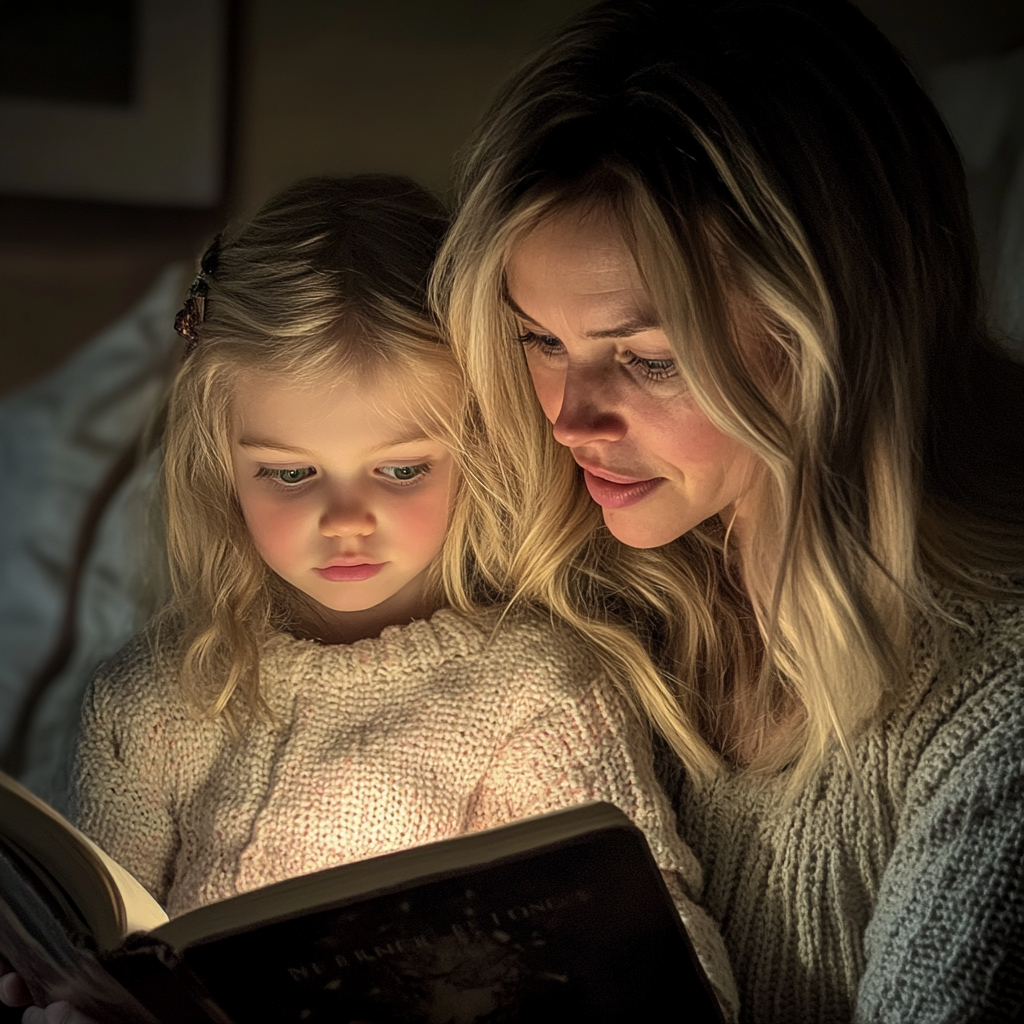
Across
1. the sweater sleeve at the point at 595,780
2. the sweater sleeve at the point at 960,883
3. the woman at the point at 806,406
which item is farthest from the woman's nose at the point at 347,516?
the sweater sleeve at the point at 960,883

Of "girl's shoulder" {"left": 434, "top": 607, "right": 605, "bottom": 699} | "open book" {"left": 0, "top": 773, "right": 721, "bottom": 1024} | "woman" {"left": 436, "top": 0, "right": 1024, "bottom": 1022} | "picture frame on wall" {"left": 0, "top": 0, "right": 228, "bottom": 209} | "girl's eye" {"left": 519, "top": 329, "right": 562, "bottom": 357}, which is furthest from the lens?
"picture frame on wall" {"left": 0, "top": 0, "right": 228, "bottom": 209}

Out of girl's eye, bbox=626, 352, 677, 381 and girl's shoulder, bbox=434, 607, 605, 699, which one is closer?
girl's eye, bbox=626, 352, 677, 381

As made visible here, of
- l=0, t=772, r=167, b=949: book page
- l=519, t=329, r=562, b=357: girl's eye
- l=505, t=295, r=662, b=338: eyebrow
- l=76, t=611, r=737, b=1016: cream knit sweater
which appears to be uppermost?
l=505, t=295, r=662, b=338: eyebrow

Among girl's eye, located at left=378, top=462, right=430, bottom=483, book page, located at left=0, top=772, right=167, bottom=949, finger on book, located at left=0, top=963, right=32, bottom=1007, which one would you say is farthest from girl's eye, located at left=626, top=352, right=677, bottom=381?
finger on book, located at left=0, top=963, right=32, bottom=1007

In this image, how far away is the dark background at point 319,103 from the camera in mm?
1347

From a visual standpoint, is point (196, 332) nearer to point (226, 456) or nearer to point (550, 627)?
point (226, 456)

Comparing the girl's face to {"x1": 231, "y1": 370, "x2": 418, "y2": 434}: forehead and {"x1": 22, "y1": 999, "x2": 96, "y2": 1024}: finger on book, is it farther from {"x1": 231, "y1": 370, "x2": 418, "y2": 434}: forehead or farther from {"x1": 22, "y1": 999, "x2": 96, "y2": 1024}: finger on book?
{"x1": 22, "y1": 999, "x2": 96, "y2": 1024}: finger on book

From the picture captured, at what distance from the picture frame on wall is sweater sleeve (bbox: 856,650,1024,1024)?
103 cm

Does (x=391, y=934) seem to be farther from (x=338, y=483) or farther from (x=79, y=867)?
(x=338, y=483)

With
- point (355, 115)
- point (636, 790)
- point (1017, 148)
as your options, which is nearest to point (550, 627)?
point (636, 790)

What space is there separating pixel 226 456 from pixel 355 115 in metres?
0.60

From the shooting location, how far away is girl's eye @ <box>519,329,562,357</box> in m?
0.84

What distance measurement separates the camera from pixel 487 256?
809 mm

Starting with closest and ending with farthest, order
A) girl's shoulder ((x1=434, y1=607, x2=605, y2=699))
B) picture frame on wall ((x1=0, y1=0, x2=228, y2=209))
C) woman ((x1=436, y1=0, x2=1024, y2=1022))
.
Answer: woman ((x1=436, y1=0, x2=1024, y2=1022)) → girl's shoulder ((x1=434, y1=607, x2=605, y2=699)) → picture frame on wall ((x1=0, y1=0, x2=228, y2=209))
